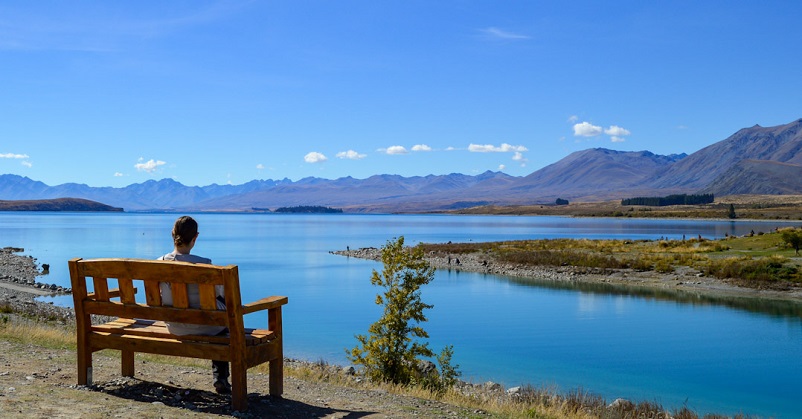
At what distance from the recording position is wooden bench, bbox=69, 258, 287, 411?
21.7 ft

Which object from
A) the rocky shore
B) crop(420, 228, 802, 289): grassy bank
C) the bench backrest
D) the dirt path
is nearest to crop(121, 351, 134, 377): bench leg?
the dirt path

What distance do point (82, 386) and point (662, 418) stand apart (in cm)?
1012

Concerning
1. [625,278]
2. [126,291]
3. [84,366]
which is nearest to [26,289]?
[84,366]

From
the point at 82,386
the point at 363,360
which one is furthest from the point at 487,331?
the point at 82,386

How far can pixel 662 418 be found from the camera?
1288 cm

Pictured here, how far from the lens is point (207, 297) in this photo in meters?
6.71

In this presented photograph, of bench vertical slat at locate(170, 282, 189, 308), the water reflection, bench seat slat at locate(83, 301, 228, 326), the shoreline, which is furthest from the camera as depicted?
the shoreline

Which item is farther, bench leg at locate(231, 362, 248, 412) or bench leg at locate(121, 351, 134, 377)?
bench leg at locate(121, 351, 134, 377)

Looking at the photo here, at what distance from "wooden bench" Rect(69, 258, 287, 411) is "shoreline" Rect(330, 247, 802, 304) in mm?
32053

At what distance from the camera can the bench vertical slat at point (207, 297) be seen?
6668 mm

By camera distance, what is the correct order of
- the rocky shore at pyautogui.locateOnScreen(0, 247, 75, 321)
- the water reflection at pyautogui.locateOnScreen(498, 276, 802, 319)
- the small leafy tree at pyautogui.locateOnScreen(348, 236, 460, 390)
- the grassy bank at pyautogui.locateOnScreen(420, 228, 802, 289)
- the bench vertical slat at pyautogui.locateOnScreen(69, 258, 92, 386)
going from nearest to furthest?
the bench vertical slat at pyautogui.locateOnScreen(69, 258, 92, 386)
the small leafy tree at pyautogui.locateOnScreen(348, 236, 460, 390)
the rocky shore at pyautogui.locateOnScreen(0, 247, 75, 321)
the water reflection at pyautogui.locateOnScreen(498, 276, 802, 319)
the grassy bank at pyautogui.locateOnScreen(420, 228, 802, 289)

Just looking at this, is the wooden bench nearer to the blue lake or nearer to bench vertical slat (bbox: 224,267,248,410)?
bench vertical slat (bbox: 224,267,248,410)

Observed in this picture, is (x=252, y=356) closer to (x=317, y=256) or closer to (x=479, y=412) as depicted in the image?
(x=479, y=412)

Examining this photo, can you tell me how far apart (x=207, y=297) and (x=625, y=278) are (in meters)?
38.4
